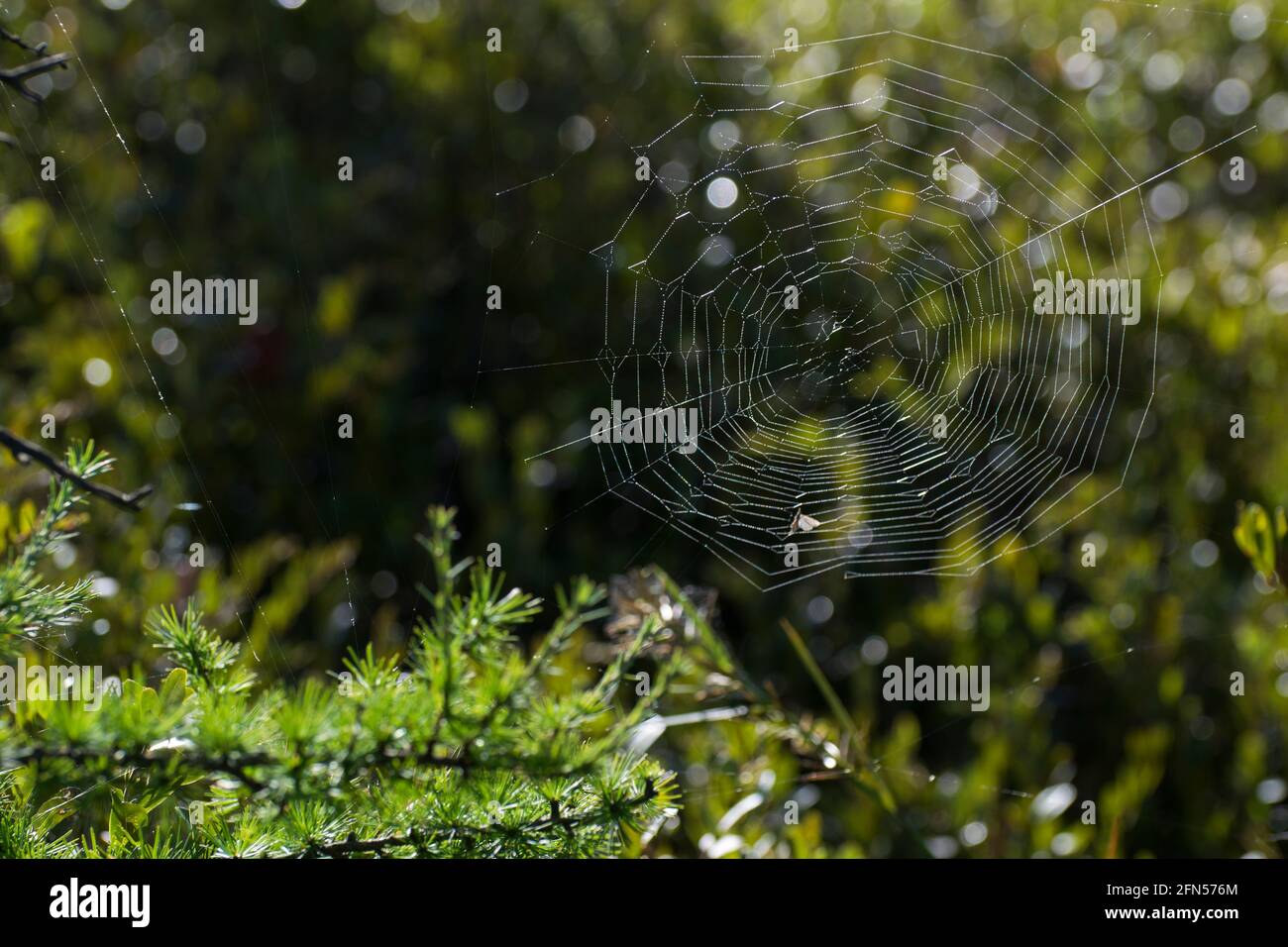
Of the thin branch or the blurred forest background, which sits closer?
the thin branch

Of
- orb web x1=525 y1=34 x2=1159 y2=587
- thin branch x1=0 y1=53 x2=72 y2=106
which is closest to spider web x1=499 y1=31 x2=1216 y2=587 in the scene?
orb web x1=525 y1=34 x2=1159 y2=587

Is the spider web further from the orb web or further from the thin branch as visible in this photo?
the thin branch

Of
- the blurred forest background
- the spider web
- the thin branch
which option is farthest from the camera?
the spider web

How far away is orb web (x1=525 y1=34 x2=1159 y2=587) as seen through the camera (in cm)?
154

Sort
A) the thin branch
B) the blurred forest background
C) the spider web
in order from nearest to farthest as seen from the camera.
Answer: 1. the thin branch
2. the blurred forest background
3. the spider web

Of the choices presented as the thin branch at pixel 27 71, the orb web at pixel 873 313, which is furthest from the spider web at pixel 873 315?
the thin branch at pixel 27 71

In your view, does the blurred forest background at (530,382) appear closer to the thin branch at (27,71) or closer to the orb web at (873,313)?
the orb web at (873,313)

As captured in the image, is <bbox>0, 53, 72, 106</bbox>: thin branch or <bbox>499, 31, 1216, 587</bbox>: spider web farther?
<bbox>499, 31, 1216, 587</bbox>: spider web

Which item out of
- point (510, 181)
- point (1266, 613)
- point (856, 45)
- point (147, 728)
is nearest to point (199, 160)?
point (510, 181)

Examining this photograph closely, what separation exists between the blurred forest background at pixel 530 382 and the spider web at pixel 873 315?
0.06 m

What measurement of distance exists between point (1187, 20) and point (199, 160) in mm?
1817

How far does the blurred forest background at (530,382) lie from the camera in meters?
1.22

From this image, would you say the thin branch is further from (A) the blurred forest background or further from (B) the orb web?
(B) the orb web

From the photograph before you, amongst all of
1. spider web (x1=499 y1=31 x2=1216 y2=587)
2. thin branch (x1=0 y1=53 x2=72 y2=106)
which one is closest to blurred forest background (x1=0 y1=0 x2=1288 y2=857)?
spider web (x1=499 y1=31 x2=1216 y2=587)
